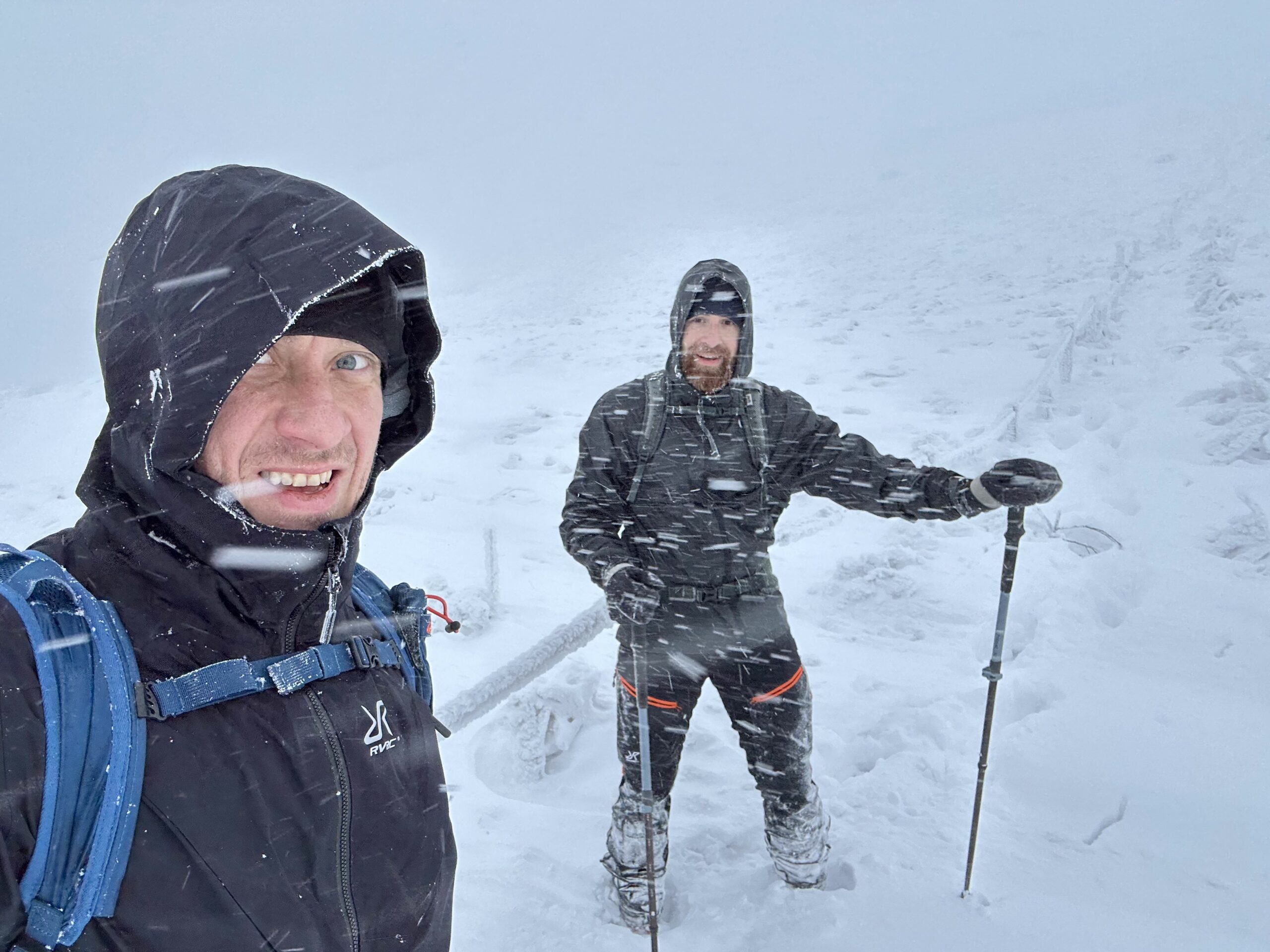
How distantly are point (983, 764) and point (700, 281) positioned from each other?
2.78 meters

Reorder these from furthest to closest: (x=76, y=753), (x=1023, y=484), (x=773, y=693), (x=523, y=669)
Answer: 1. (x=523, y=669)
2. (x=773, y=693)
3. (x=1023, y=484)
4. (x=76, y=753)

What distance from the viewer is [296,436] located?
1395mm

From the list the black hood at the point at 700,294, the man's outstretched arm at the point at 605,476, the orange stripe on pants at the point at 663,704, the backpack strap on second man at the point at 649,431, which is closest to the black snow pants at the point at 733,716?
the orange stripe on pants at the point at 663,704

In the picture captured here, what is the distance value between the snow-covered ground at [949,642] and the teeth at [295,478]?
2720 millimetres

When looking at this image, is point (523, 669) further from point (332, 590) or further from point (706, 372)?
point (332, 590)

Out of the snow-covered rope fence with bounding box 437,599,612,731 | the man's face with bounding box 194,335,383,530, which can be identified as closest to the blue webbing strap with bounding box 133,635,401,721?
the man's face with bounding box 194,335,383,530

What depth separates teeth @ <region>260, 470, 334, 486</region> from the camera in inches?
54.2

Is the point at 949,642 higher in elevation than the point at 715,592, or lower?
lower

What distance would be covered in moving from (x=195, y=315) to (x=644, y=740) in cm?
259

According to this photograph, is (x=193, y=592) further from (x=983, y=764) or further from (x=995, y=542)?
(x=995, y=542)

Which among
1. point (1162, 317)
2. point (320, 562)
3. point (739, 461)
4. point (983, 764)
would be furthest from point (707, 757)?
point (1162, 317)

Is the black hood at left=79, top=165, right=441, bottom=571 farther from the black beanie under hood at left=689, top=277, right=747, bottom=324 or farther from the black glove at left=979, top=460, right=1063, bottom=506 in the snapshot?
the black glove at left=979, top=460, right=1063, bottom=506

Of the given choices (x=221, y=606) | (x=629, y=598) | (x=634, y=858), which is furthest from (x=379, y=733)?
(x=634, y=858)

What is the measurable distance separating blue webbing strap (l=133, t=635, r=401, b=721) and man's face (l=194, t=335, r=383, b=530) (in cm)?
26
